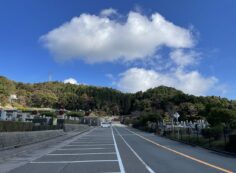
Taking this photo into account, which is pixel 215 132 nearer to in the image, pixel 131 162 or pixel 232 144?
pixel 232 144

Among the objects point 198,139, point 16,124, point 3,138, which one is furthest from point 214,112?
point 3,138

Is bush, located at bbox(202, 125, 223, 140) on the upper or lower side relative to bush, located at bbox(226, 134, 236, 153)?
upper

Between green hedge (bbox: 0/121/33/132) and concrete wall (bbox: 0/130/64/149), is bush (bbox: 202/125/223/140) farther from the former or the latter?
green hedge (bbox: 0/121/33/132)

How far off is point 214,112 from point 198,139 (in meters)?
9.16

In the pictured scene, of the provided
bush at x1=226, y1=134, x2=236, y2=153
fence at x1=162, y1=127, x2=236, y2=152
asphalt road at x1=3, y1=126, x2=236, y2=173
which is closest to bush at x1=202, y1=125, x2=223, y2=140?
fence at x1=162, y1=127, x2=236, y2=152

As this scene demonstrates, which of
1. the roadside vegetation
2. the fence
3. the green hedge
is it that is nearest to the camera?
the fence

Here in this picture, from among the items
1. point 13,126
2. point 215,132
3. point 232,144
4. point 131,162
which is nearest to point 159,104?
point 215,132

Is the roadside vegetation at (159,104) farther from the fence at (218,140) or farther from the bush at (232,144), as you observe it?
the bush at (232,144)

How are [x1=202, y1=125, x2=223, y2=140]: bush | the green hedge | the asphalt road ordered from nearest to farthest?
the asphalt road, the green hedge, [x1=202, y1=125, x2=223, y2=140]: bush

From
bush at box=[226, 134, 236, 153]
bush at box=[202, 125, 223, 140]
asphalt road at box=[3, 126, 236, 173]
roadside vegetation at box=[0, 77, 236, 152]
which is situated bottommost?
asphalt road at box=[3, 126, 236, 173]

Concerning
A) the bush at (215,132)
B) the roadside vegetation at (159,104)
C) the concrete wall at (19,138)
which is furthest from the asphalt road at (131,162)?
the roadside vegetation at (159,104)

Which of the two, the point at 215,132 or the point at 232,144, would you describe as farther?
the point at 215,132

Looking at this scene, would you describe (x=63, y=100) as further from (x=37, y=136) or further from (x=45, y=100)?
(x=37, y=136)

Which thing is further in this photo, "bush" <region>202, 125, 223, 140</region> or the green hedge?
"bush" <region>202, 125, 223, 140</region>
